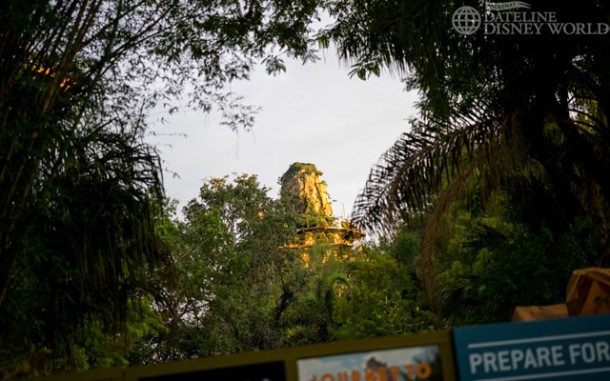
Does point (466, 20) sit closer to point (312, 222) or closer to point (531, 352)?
point (531, 352)

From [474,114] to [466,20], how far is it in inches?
44.0

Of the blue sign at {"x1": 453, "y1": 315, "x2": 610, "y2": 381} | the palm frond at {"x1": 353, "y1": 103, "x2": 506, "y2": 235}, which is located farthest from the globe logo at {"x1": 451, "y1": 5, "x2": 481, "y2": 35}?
the blue sign at {"x1": 453, "y1": 315, "x2": 610, "y2": 381}

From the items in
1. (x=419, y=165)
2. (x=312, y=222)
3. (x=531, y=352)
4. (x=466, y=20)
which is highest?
(x=312, y=222)

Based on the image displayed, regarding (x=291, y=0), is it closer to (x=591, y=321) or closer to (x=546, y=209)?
(x=546, y=209)

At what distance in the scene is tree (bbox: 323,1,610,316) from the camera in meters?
9.47

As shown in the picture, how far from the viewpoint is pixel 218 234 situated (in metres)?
26.7

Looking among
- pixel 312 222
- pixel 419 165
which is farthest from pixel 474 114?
pixel 312 222

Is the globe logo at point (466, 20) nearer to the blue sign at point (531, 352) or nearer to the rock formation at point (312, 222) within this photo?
the rock formation at point (312, 222)

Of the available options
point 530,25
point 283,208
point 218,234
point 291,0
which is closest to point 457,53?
point 530,25

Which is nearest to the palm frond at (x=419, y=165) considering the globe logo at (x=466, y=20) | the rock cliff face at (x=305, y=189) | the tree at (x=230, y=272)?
the globe logo at (x=466, y=20)

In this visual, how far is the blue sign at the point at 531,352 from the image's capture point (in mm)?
5531

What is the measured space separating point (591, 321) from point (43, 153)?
5.17 meters

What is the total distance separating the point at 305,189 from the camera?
2680 inches

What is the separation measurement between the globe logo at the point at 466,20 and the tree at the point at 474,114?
111 mm
